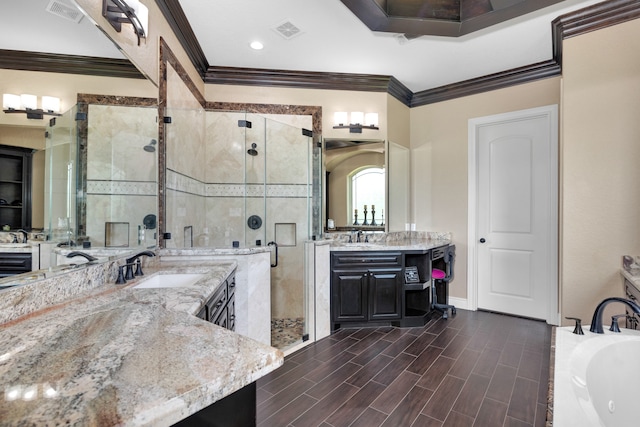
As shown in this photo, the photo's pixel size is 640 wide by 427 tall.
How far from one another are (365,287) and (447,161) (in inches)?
81.2

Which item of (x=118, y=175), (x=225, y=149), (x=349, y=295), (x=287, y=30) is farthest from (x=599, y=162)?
(x=118, y=175)

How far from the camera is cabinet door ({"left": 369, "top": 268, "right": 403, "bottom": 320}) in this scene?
3287 mm

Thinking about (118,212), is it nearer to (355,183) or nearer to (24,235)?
(24,235)

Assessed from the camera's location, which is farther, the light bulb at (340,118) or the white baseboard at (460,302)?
the white baseboard at (460,302)

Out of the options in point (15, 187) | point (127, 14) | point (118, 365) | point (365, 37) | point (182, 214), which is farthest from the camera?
point (365, 37)

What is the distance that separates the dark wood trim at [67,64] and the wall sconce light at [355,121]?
227 cm

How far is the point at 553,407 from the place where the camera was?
101 cm

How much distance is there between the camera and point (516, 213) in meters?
3.61

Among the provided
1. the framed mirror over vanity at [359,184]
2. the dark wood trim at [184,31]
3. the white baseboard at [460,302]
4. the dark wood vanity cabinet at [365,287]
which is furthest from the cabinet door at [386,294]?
the dark wood trim at [184,31]

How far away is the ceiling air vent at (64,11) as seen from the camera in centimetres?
123

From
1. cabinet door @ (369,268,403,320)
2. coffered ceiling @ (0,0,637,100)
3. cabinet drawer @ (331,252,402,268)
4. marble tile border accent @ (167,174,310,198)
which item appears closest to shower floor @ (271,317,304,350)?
cabinet drawer @ (331,252,402,268)

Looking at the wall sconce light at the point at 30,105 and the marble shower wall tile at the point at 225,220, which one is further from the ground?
the wall sconce light at the point at 30,105

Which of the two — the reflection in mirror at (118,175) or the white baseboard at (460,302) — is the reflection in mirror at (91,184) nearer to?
the reflection in mirror at (118,175)

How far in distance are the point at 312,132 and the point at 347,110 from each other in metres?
0.62
